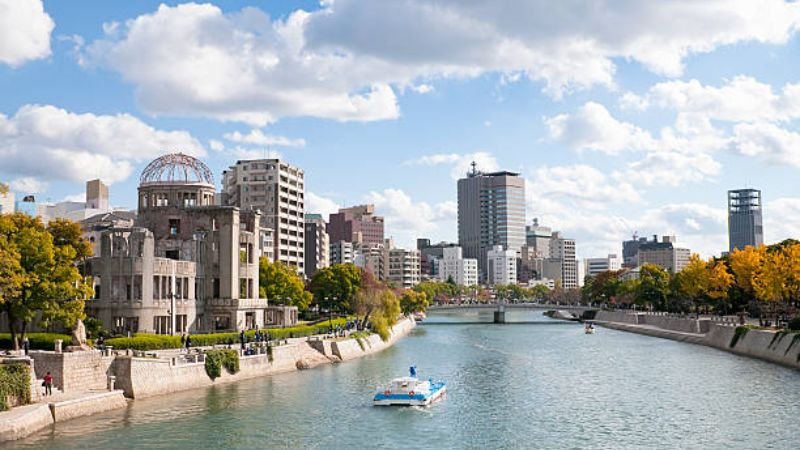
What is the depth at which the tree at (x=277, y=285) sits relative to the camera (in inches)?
5226

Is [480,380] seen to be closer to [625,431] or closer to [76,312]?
[625,431]

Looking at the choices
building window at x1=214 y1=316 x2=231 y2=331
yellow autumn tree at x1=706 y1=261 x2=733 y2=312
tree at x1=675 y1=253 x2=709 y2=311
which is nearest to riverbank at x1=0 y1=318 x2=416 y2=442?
building window at x1=214 y1=316 x2=231 y2=331

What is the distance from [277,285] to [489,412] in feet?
238

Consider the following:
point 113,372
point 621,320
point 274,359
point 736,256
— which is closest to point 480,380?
point 274,359

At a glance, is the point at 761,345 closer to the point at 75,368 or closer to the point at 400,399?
the point at 400,399

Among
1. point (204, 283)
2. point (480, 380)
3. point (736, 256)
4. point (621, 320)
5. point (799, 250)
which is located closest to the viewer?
point (480, 380)

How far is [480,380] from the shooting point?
288 feet

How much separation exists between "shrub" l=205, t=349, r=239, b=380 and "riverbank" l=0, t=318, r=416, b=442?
48cm

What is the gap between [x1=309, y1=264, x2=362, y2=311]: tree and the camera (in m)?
150

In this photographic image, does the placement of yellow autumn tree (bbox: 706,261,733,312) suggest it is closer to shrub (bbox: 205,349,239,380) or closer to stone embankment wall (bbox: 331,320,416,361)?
stone embankment wall (bbox: 331,320,416,361)

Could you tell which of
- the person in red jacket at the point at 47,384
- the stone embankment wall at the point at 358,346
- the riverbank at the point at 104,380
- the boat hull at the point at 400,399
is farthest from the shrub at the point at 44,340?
the stone embankment wall at the point at 358,346

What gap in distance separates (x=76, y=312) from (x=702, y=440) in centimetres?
4922

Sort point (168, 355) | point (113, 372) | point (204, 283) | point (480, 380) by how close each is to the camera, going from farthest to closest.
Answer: point (204, 283) < point (480, 380) < point (168, 355) < point (113, 372)

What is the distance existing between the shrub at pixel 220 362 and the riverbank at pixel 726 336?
195 feet
